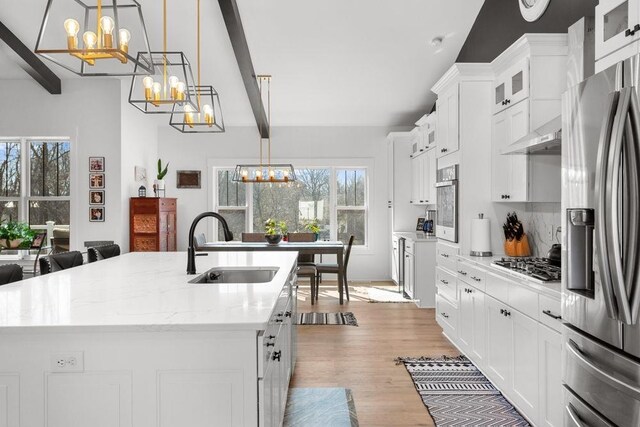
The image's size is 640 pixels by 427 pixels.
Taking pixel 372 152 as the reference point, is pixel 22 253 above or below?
below

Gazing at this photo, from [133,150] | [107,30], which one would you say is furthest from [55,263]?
[133,150]

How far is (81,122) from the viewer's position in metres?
6.11

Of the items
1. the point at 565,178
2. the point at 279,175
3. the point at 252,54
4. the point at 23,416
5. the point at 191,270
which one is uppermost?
the point at 252,54

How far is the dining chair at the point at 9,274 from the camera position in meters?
2.42

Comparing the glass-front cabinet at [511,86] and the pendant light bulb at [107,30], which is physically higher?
the glass-front cabinet at [511,86]

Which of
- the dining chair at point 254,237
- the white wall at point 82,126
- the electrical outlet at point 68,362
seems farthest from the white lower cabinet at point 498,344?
the white wall at point 82,126

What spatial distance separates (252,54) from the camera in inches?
224

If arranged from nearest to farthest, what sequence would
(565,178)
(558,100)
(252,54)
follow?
(565,178)
(558,100)
(252,54)

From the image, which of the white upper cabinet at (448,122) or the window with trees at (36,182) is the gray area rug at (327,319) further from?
the window with trees at (36,182)

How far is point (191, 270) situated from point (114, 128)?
4350 millimetres

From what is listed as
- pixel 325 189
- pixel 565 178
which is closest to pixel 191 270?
pixel 565 178

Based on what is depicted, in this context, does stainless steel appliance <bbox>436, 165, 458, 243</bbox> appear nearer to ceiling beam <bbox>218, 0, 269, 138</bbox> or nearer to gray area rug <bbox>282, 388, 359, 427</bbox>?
gray area rug <bbox>282, 388, 359, 427</bbox>

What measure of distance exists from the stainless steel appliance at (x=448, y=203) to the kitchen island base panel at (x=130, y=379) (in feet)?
9.49

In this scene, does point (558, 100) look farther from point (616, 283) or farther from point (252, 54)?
point (252, 54)
